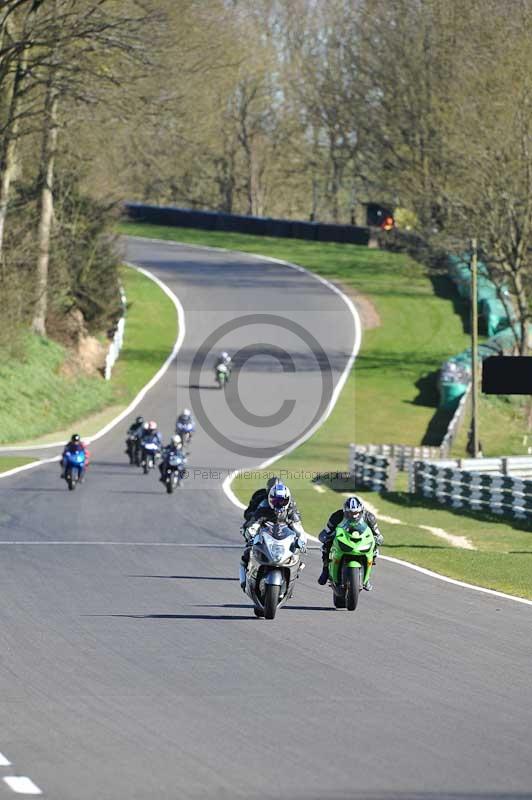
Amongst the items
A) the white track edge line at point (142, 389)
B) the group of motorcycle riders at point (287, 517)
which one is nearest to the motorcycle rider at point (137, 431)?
the white track edge line at point (142, 389)

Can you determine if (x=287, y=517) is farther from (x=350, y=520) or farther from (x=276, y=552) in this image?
(x=350, y=520)

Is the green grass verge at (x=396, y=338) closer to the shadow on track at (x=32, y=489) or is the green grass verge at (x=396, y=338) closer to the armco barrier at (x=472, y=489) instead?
the armco barrier at (x=472, y=489)

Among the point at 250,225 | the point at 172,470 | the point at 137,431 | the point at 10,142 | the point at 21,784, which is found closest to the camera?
the point at 21,784

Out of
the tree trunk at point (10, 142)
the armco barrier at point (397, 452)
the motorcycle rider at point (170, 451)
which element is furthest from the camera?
the tree trunk at point (10, 142)

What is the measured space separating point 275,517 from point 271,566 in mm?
670

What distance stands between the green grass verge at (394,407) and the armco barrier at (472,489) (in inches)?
19.7

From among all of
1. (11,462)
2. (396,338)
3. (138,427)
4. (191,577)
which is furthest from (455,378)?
(191,577)

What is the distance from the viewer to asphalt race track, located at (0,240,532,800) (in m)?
7.68

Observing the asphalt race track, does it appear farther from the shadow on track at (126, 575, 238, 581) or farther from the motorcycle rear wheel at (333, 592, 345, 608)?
the motorcycle rear wheel at (333, 592, 345, 608)

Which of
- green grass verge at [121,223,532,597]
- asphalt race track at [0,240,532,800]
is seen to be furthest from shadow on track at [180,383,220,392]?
asphalt race track at [0,240,532,800]

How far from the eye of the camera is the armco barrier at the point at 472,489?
27.8 meters

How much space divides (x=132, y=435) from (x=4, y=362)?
11.5 m

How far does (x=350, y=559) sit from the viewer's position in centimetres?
1462

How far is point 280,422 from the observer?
4697 cm
